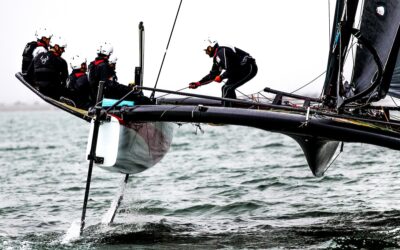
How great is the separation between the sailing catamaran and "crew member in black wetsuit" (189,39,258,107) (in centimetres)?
28

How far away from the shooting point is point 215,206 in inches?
453

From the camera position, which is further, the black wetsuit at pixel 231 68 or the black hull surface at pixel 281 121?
the black wetsuit at pixel 231 68

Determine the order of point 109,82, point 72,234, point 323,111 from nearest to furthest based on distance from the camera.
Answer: point 323,111 → point 72,234 → point 109,82

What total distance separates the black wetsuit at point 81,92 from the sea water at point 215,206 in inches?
57.1

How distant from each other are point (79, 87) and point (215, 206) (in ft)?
9.12

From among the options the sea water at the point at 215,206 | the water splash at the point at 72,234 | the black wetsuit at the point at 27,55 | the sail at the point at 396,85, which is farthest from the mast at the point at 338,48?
the black wetsuit at the point at 27,55

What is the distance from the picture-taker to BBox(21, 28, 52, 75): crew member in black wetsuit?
1014 centimetres

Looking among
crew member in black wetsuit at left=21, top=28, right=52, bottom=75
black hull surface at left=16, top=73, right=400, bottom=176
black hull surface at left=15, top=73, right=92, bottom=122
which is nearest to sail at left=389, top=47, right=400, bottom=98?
black hull surface at left=16, top=73, right=400, bottom=176

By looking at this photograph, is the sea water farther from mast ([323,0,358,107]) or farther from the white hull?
mast ([323,0,358,107])

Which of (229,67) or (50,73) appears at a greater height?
(229,67)

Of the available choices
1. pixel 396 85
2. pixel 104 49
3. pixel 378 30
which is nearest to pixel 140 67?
pixel 104 49

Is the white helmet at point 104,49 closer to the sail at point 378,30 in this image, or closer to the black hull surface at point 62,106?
the black hull surface at point 62,106

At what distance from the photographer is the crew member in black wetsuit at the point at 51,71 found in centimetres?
994

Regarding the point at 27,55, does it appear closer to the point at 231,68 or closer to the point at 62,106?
the point at 62,106
